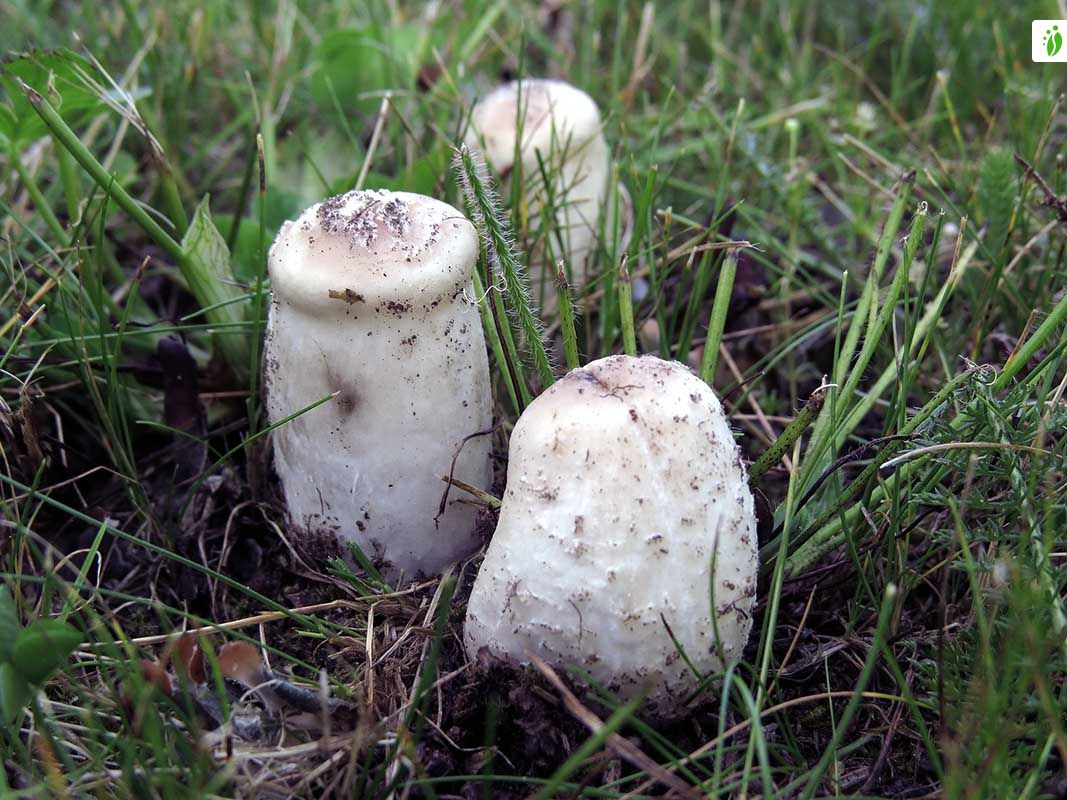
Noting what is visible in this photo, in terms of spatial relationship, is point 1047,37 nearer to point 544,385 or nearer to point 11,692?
point 544,385

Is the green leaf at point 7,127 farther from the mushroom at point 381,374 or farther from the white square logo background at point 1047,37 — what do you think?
the white square logo background at point 1047,37

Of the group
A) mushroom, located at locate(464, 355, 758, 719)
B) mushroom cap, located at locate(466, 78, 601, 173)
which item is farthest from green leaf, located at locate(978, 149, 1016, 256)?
mushroom, located at locate(464, 355, 758, 719)

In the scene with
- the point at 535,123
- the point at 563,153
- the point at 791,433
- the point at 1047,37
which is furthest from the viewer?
the point at 1047,37

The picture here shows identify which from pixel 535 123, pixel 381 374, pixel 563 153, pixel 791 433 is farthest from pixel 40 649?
pixel 535 123

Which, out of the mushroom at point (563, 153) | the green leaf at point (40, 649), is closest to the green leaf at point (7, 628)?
the green leaf at point (40, 649)

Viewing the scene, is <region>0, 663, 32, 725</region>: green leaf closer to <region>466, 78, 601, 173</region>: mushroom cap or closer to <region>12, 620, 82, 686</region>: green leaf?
<region>12, 620, 82, 686</region>: green leaf

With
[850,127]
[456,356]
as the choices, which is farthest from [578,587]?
[850,127]
